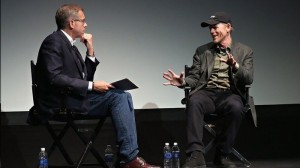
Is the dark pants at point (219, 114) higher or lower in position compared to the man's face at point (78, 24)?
lower

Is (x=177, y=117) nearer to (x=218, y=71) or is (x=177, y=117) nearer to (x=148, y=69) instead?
(x=148, y=69)

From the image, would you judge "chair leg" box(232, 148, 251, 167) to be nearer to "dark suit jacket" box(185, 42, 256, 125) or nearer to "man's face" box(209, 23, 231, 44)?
"dark suit jacket" box(185, 42, 256, 125)

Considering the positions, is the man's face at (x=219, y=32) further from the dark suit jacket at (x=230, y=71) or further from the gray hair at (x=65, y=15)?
the gray hair at (x=65, y=15)

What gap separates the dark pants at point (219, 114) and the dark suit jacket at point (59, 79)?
0.81m

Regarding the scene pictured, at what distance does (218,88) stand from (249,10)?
192 cm

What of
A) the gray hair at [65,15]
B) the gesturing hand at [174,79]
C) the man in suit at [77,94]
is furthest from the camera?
the gesturing hand at [174,79]

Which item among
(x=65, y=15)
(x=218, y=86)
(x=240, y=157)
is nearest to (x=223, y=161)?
(x=240, y=157)

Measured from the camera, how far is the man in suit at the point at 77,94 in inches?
156

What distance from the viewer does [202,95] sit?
445 cm

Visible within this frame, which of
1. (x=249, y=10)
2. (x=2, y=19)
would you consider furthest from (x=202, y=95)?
(x=2, y=19)

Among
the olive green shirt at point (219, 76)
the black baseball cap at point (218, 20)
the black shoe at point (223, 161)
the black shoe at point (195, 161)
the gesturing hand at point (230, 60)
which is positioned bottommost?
the black shoe at point (223, 161)

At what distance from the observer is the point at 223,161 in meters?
4.36

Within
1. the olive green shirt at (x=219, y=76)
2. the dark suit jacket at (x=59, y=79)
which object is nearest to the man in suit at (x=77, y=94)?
the dark suit jacket at (x=59, y=79)

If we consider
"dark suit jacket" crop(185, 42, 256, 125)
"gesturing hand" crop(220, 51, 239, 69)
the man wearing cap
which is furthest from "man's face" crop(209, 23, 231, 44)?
A: "gesturing hand" crop(220, 51, 239, 69)
